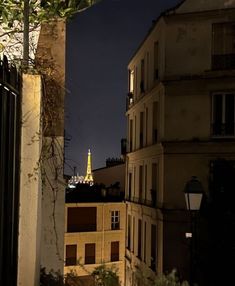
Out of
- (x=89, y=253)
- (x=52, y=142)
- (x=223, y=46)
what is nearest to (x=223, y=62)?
(x=223, y=46)

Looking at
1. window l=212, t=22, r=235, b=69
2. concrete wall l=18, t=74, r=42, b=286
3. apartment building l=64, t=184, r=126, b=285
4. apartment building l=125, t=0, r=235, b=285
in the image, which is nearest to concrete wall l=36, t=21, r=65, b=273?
concrete wall l=18, t=74, r=42, b=286

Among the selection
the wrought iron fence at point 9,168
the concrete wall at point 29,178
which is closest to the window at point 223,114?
the concrete wall at point 29,178

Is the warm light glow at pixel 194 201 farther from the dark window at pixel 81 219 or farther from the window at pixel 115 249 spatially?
the window at pixel 115 249

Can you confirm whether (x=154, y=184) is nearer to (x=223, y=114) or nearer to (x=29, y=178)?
(x=223, y=114)

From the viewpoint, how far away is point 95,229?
27.6m

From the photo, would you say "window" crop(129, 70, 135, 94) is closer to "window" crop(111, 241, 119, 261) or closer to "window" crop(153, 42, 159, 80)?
"window" crop(153, 42, 159, 80)

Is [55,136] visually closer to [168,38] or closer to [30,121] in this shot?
[30,121]

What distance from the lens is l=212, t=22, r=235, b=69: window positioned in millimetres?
17594

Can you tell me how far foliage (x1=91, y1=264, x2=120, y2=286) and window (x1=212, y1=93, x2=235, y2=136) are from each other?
14073mm

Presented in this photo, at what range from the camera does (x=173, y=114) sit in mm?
18422

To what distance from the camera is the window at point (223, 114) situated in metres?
17.5

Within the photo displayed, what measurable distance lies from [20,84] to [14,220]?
80 centimetres

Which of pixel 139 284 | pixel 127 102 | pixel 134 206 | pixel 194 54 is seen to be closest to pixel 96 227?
pixel 134 206

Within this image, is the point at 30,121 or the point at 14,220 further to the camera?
the point at 30,121
